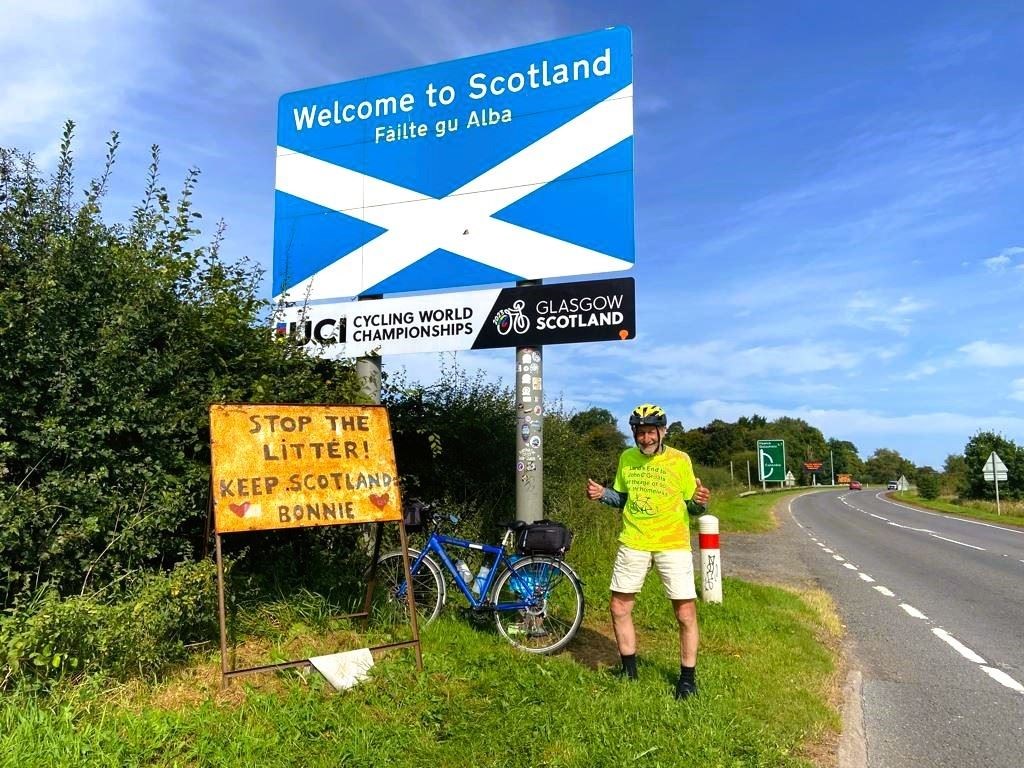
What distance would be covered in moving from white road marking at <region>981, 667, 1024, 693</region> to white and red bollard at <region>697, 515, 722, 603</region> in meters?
2.31

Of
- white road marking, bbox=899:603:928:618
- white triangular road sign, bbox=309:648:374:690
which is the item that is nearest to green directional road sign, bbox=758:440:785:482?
A: white road marking, bbox=899:603:928:618

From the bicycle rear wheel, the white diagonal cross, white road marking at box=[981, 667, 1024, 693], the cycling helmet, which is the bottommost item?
white road marking at box=[981, 667, 1024, 693]

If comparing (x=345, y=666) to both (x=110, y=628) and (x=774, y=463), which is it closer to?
(x=110, y=628)

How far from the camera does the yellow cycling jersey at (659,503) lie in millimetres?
4574

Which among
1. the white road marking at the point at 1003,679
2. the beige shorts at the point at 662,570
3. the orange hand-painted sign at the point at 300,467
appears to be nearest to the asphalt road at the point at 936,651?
the white road marking at the point at 1003,679

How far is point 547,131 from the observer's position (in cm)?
703

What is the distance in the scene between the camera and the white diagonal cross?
6.78 metres

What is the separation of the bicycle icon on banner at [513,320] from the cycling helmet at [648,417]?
2.18 m

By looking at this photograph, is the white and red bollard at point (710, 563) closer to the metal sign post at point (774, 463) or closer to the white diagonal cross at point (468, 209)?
the white diagonal cross at point (468, 209)

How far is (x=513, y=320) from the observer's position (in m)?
6.75

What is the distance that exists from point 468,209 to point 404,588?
3.79 meters

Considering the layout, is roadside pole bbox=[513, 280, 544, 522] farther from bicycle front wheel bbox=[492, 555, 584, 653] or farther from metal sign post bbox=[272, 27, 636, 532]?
bicycle front wheel bbox=[492, 555, 584, 653]

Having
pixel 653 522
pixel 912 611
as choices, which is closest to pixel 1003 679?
pixel 912 611

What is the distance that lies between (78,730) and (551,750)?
2.25 metres
